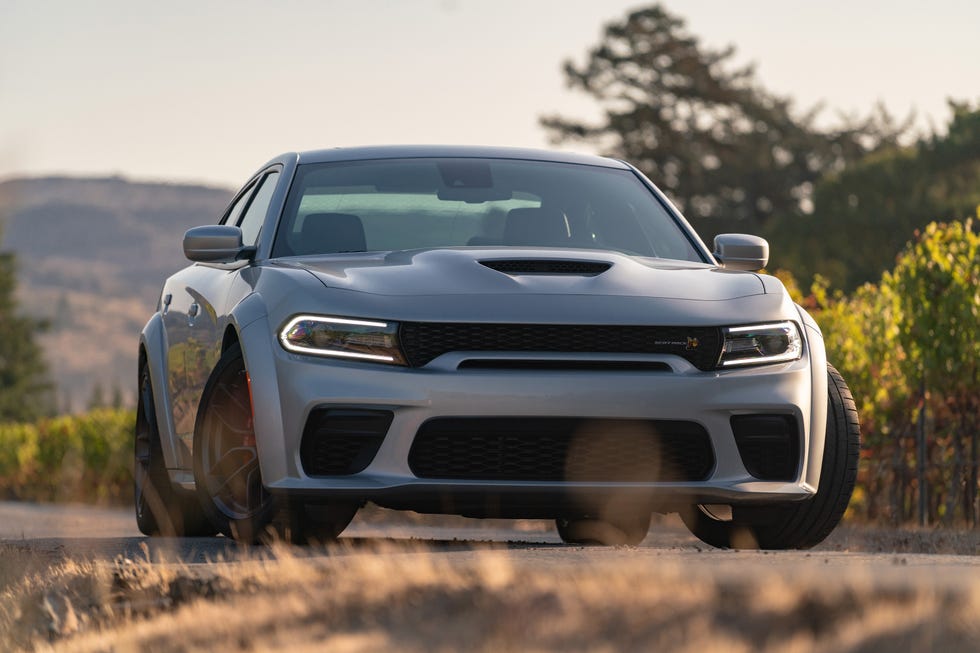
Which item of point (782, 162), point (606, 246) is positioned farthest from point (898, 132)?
point (606, 246)

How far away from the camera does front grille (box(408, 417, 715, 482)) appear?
6.21m

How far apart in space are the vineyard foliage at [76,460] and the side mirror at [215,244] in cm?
2437

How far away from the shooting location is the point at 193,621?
4.27 metres

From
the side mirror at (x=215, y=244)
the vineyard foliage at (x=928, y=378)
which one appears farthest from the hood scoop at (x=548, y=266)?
the vineyard foliage at (x=928, y=378)

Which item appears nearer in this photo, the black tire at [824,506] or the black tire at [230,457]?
the black tire at [230,457]

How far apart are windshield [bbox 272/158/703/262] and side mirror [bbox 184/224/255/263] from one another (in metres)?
0.17

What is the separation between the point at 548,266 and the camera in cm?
668

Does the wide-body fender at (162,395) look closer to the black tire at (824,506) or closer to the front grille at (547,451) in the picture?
the front grille at (547,451)

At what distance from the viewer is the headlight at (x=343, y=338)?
6230 millimetres

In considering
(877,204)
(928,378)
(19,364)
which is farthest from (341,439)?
(19,364)

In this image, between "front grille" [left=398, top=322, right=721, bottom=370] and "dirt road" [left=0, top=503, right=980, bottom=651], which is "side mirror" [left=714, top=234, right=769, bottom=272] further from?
"dirt road" [left=0, top=503, right=980, bottom=651]

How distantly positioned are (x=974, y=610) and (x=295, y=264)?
377 cm

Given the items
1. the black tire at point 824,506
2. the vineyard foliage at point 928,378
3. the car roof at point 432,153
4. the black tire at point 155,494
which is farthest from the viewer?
the vineyard foliage at point 928,378

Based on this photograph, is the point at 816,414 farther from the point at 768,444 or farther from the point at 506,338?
the point at 506,338
